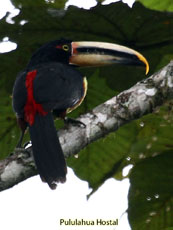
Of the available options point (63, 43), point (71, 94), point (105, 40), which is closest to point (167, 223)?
point (71, 94)

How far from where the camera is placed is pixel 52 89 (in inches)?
114

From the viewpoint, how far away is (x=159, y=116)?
293 centimetres

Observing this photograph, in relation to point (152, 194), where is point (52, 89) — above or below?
above

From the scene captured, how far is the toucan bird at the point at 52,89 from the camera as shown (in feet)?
8.28

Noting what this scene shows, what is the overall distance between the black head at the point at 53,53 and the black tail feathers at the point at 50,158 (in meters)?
0.66

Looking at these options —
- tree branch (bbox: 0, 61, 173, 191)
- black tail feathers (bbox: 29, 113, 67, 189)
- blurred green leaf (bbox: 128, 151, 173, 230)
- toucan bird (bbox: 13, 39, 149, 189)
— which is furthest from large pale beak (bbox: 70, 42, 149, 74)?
black tail feathers (bbox: 29, 113, 67, 189)

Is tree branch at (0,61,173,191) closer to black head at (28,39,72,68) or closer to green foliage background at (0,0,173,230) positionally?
green foliage background at (0,0,173,230)

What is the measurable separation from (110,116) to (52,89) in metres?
0.42

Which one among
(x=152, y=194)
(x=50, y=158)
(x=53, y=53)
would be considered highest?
(x=50, y=158)

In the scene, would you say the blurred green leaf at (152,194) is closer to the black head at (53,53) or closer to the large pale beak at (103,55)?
the large pale beak at (103,55)

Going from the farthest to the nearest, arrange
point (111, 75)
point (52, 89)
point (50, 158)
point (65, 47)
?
point (65, 47), point (111, 75), point (52, 89), point (50, 158)

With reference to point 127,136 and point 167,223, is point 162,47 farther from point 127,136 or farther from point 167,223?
point 167,223

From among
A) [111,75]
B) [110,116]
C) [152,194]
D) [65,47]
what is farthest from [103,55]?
[152,194]

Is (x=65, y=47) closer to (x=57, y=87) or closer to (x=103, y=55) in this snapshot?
(x=103, y=55)
